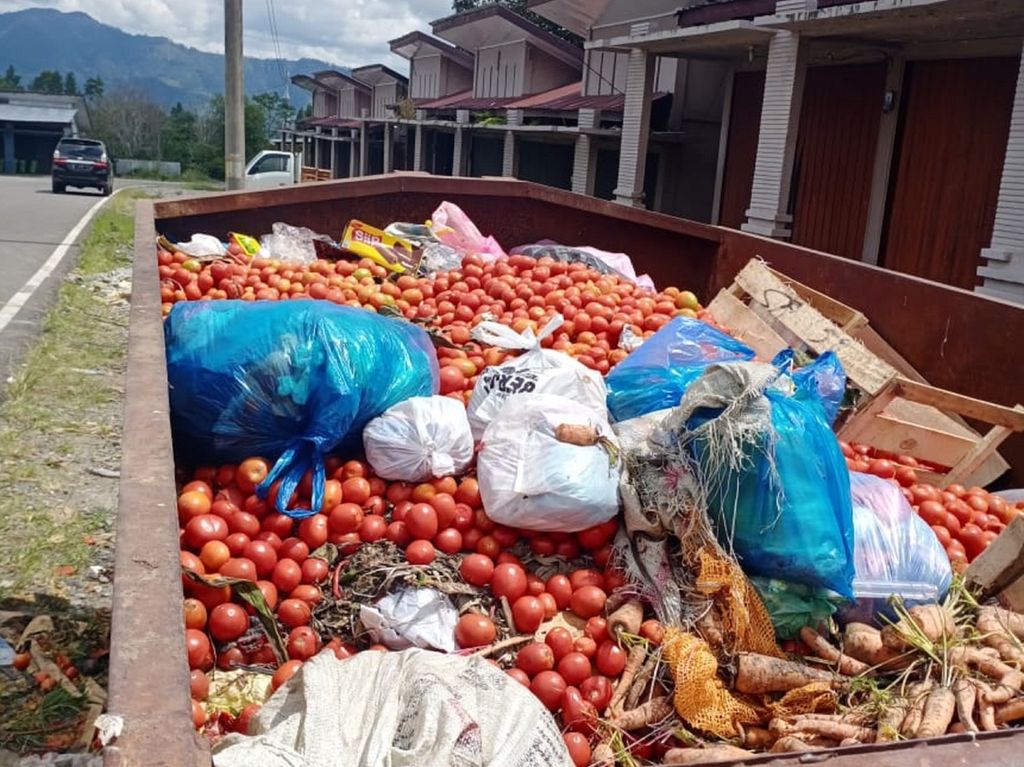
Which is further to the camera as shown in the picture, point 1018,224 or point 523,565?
point 1018,224

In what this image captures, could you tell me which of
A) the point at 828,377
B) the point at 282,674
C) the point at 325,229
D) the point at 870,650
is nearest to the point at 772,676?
the point at 870,650

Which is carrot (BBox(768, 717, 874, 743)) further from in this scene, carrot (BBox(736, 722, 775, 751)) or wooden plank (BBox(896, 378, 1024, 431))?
wooden plank (BBox(896, 378, 1024, 431))

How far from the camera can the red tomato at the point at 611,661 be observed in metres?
2.87

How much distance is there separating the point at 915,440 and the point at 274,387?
8.91 feet

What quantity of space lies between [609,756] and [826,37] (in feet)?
32.5

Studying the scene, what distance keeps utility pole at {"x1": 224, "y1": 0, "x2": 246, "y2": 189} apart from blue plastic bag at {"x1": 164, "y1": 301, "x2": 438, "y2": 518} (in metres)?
10.1

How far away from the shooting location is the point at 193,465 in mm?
3600

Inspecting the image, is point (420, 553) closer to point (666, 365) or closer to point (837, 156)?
point (666, 365)

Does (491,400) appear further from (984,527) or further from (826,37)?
(826,37)

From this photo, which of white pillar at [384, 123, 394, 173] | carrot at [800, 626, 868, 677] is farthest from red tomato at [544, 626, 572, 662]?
white pillar at [384, 123, 394, 173]

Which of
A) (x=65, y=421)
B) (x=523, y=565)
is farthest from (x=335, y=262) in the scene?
(x=523, y=565)

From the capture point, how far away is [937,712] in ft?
7.82

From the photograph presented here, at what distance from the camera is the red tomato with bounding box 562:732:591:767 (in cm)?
253

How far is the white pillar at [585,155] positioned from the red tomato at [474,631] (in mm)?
15383
